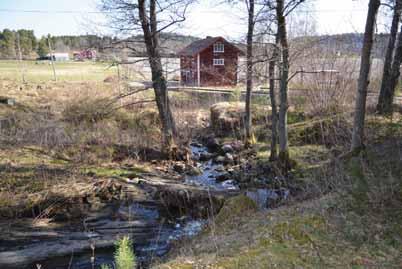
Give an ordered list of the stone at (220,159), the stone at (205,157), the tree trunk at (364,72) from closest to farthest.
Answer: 1. the tree trunk at (364,72)
2. the stone at (220,159)
3. the stone at (205,157)

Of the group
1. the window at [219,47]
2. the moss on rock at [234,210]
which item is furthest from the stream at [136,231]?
the window at [219,47]

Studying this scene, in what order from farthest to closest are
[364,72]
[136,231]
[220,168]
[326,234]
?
[220,168] → [136,231] → [364,72] → [326,234]

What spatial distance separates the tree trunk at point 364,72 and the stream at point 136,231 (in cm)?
216

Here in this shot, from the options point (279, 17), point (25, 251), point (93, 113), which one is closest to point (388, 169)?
point (279, 17)

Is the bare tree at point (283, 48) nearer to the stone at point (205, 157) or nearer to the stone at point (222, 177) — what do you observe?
the stone at point (222, 177)

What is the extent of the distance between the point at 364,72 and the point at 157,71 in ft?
19.3

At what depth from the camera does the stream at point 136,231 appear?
5.02 m

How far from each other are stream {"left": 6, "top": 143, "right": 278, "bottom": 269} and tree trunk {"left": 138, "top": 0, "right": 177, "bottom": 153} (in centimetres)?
295

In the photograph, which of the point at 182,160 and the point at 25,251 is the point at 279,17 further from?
the point at 25,251

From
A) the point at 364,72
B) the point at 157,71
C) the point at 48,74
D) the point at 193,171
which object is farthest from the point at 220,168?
the point at 48,74

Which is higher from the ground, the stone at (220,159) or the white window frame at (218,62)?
the white window frame at (218,62)

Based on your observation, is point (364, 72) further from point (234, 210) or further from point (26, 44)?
point (26, 44)

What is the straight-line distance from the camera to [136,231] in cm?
600

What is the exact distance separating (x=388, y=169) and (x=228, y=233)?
2694 millimetres
